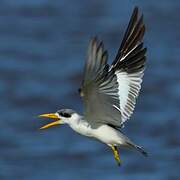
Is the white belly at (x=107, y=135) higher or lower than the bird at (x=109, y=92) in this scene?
lower

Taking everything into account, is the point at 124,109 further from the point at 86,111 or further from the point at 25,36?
the point at 25,36

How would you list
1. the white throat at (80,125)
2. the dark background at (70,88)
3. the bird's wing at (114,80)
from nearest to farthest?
the bird's wing at (114,80), the white throat at (80,125), the dark background at (70,88)

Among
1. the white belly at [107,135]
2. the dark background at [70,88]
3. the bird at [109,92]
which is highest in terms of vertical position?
the dark background at [70,88]

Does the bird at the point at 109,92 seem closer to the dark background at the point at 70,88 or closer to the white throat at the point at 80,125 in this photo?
the white throat at the point at 80,125

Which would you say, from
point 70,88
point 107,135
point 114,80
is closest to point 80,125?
point 107,135

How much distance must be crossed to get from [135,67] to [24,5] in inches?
640

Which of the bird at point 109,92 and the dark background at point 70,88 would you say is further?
the dark background at point 70,88

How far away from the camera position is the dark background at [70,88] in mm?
18438

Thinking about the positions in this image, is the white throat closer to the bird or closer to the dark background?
the bird

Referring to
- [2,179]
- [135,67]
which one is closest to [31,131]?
[2,179]

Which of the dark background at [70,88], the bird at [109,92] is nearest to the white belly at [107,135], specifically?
the bird at [109,92]

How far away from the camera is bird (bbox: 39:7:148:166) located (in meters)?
7.46

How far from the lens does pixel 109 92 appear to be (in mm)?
7793

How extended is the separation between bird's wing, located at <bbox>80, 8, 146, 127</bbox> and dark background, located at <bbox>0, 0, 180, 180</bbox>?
9.15 meters
